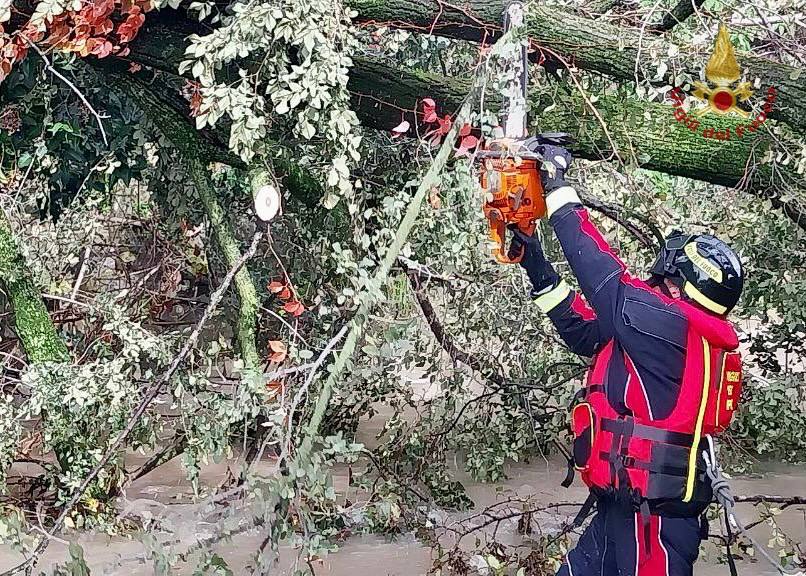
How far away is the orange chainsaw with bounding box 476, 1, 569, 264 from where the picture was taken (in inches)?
114

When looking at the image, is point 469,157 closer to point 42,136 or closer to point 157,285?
point 42,136

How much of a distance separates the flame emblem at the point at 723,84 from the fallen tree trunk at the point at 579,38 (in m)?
0.07

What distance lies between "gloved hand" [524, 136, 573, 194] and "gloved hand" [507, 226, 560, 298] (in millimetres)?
281

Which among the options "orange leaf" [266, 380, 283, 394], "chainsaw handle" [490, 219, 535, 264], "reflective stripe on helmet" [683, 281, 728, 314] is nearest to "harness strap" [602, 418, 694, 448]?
"reflective stripe on helmet" [683, 281, 728, 314]

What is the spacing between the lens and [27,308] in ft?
17.7

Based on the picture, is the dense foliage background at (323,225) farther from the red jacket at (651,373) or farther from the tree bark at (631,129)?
the red jacket at (651,373)

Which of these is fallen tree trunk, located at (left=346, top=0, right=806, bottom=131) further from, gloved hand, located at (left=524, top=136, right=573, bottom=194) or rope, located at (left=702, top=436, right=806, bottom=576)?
rope, located at (left=702, top=436, right=806, bottom=576)

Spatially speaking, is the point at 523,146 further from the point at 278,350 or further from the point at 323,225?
the point at 323,225

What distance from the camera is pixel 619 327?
279cm

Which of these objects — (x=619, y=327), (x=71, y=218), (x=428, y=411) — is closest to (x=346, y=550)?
(x=428, y=411)

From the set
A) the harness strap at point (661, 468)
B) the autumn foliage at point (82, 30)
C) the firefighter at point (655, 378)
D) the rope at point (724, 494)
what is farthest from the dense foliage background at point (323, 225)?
the rope at point (724, 494)

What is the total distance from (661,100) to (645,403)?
152 centimetres

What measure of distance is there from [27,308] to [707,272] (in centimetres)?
403

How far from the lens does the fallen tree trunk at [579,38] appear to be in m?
3.50
